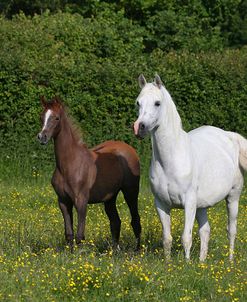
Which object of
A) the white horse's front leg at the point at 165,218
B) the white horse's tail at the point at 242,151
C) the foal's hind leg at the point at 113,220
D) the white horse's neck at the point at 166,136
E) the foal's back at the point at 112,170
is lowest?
the foal's hind leg at the point at 113,220

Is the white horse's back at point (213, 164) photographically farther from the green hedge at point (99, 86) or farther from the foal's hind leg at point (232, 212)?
the green hedge at point (99, 86)

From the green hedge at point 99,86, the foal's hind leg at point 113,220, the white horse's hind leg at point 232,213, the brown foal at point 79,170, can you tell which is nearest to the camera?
the brown foal at point 79,170

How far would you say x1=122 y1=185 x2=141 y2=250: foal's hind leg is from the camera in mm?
10992

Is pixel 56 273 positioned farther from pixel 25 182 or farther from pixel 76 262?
pixel 25 182

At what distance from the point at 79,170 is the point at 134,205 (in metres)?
1.21

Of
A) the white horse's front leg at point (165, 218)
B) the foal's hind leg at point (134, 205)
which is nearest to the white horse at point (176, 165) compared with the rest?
the white horse's front leg at point (165, 218)

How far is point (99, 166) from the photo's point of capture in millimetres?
10539

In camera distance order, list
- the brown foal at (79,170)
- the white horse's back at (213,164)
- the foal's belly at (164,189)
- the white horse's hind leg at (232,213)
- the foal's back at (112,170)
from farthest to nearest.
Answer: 1. the white horse's hind leg at (232,213)
2. the foal's back at (112,170)
3. the brown foal at (79,170)
4. the white horse's back at (213,164)
5. the foal's belly at (164,189)

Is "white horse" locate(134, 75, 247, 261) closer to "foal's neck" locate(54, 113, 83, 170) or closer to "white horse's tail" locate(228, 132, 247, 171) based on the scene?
"white horse's tail" locate(228, 132, 247, 171)

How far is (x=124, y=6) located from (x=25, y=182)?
36.0 ft

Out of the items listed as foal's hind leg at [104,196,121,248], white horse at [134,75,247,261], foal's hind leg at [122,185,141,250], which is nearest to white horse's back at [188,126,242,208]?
white horse at [134,75,247,261]

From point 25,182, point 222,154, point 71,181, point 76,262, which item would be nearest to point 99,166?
point 71,181

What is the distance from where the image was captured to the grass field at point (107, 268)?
7895 millimetres

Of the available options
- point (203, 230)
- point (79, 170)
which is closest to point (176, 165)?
point (203, 230)
